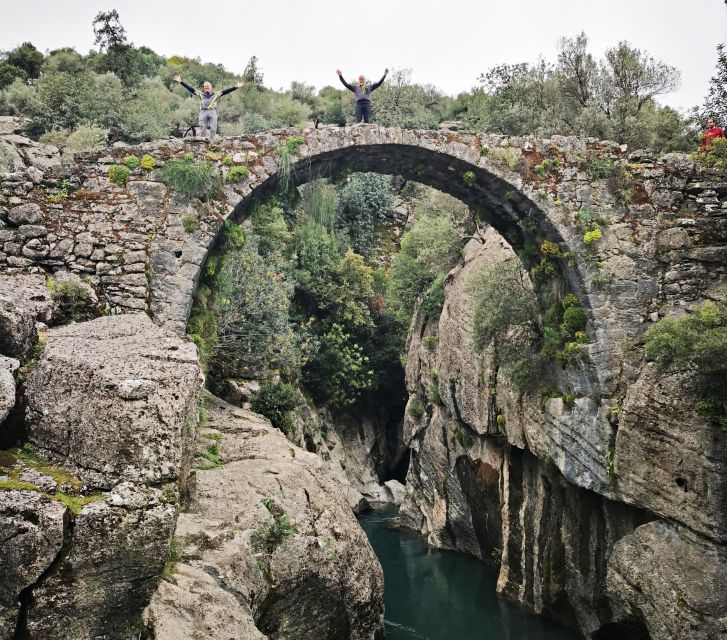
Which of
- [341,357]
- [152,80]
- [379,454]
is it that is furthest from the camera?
[152,80]

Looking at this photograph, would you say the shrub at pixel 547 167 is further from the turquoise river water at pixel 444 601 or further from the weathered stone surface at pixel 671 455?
the turquoise river water at pixel 444 601

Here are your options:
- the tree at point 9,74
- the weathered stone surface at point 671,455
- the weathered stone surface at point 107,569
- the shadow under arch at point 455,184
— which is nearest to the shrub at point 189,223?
the shadow under arch at point 455,184

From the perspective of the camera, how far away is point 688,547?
1016 centimetres

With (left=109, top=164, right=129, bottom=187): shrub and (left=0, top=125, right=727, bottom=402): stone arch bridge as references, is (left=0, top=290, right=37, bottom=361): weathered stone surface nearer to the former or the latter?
(left=0, top=125, right=727, bottom=402): stone arch bridge

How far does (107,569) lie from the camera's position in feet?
17.7

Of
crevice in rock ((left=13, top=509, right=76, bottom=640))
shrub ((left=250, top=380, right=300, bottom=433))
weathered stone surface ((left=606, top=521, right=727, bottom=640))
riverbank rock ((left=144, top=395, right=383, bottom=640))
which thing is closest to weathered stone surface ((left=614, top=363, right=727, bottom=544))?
weathered stone surface ((left=606, top=521, right=727, bottom=640))

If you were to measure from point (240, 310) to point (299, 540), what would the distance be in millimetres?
10501

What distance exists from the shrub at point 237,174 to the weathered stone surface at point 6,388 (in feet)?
22.3

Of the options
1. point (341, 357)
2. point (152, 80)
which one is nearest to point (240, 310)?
point (341, 357)

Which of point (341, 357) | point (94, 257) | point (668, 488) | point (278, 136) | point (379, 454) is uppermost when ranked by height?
point (278, 136)

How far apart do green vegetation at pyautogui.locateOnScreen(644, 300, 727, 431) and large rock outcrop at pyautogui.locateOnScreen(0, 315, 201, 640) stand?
23.7 ft

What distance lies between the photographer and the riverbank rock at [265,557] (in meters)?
6.39

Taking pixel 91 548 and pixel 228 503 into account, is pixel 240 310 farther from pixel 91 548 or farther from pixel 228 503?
pixel 91 548

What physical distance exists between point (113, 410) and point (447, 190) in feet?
34.2
